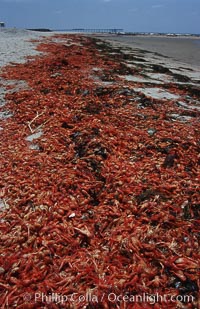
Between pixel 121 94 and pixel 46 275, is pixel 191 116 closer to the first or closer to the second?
pixel 121 94

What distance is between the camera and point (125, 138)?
23.6ft

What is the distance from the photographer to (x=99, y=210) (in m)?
4.69

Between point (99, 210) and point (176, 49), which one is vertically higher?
point (176, 49)

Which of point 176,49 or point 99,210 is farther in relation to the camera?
point 176,49

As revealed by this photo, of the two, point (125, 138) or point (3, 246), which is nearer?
point (3, 246)

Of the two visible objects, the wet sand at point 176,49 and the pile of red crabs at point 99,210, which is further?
the wet sand at point 176,49

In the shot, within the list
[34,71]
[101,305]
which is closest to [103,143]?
[101,305]

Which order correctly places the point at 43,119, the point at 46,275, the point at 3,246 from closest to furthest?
the point at 46,275, the point at 3,246, the point at 43,119

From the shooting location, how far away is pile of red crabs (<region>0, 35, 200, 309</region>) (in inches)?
131

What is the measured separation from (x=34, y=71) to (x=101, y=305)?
1505 cm

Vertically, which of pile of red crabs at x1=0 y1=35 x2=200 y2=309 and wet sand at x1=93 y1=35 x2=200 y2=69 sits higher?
wet sand at x1=93 y1=35 x2=200 y2=69

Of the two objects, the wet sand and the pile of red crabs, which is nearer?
the pile of red crabs

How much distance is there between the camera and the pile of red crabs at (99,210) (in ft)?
10.9

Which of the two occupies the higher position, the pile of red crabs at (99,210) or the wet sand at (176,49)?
the wet sand at (176,49)
